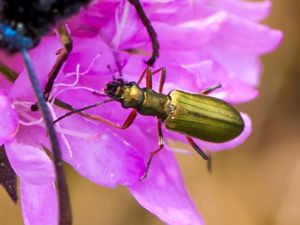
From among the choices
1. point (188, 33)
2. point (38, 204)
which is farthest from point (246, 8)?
point (38, 204)

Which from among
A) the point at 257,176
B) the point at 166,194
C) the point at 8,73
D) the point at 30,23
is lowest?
A: the point at 257,176

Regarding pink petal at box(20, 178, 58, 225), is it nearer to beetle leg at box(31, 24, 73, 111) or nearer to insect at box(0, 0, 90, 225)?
beetle leg at box(31, 24, 73, 111)

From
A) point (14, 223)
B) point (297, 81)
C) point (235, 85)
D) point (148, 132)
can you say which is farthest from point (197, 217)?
point (297, 81)

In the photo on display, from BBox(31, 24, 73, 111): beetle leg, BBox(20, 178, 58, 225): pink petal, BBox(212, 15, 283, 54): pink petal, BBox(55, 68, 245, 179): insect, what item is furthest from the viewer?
BBox(212, 15, 283, 54): pink petal

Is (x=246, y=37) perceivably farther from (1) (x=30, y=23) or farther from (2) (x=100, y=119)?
(1) (x=30, y=23)

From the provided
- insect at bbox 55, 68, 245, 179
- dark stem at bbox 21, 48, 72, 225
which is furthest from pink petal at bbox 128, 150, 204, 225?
dark stem at bbox 21, 48, 72, 225

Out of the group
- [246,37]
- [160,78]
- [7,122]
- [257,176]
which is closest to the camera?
[7,122]

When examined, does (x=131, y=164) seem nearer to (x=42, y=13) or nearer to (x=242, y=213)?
(x=42, y=13)
